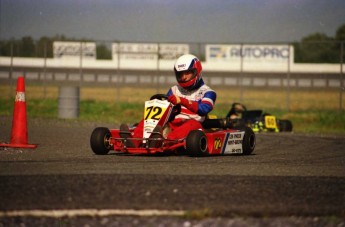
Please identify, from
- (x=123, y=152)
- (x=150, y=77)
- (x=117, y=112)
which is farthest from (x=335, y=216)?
(x=150, y=77)

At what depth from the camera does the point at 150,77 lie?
61.8 m

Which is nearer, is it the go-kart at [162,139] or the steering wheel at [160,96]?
the go-kart at [162,139]

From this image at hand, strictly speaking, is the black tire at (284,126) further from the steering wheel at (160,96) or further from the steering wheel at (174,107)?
the steering wheel at (160,96)

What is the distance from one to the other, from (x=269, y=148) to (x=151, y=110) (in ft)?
10.9

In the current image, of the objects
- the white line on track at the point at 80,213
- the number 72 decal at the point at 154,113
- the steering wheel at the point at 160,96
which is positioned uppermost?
the steering wheel at the point at 160,96

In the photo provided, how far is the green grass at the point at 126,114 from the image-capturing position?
24322mm

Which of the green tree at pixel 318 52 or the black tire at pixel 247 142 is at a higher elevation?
the green tree at pixel 318 52

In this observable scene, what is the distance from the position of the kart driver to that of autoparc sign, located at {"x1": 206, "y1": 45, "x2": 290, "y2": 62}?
49.9 meters

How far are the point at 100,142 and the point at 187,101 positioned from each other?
4.54 ft

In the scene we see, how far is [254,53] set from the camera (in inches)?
2534

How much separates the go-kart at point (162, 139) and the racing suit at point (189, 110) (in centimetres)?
12

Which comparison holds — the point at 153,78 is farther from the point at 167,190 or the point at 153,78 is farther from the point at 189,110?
the point at 167,190

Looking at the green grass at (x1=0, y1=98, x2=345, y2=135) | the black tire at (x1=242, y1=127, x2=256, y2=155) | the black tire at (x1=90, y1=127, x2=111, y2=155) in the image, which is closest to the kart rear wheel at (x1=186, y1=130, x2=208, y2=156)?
the black tire at (x1=90, y1=127, x2=111, y2=155)

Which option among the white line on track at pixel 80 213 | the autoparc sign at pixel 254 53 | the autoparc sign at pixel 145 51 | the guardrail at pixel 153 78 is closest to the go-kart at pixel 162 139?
the white line on track at pixel 80 213
